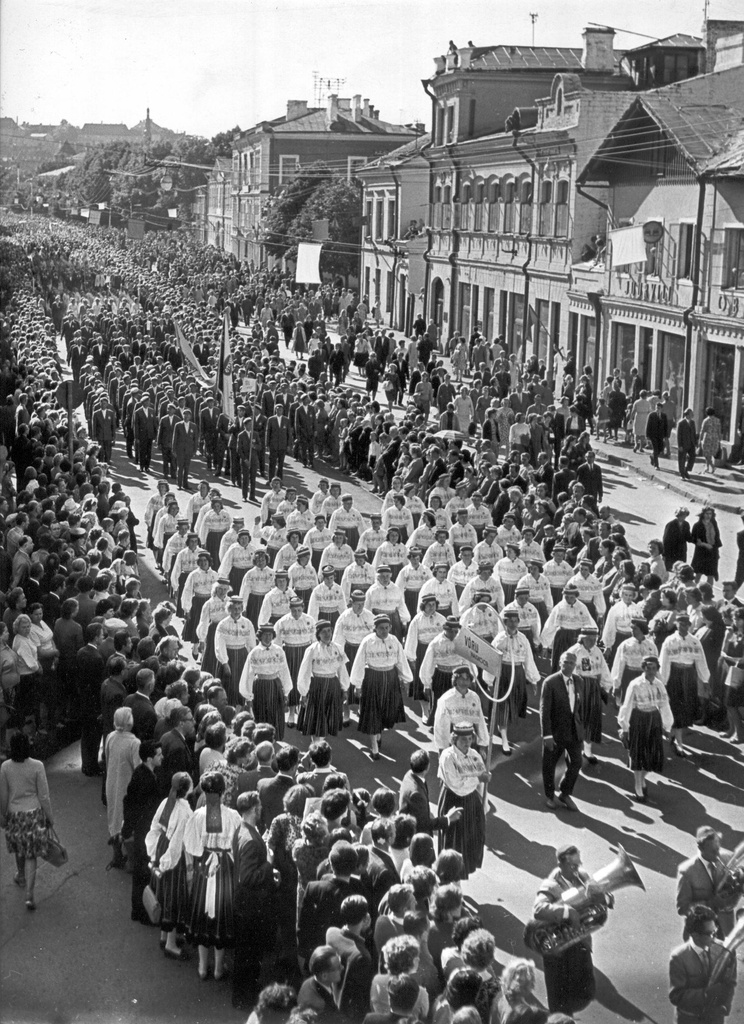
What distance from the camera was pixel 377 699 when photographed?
12680mm

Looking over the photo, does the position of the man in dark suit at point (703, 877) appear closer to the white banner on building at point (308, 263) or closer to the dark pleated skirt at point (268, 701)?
the dark pleated skirt at point (268, 701)

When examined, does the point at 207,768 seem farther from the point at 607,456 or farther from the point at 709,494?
the point at 607,456

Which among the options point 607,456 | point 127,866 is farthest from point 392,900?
point 607,456

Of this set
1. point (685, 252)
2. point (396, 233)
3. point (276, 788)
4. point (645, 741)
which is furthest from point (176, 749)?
point (396, 233)

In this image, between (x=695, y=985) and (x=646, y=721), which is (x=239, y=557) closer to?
(x=646, y=721)

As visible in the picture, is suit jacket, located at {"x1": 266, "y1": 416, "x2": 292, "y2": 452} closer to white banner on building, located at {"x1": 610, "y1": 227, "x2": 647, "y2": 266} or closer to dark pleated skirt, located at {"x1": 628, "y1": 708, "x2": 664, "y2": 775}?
white banner on building, located at {"x1": 610, "y1": 227, "x2": 647, "y2": 266}

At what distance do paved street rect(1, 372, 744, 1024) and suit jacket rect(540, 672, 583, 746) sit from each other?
622 millimetres

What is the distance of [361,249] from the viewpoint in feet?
197

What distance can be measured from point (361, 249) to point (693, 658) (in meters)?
48.9

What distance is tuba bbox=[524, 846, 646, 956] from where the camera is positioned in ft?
25.7

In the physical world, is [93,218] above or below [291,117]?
below

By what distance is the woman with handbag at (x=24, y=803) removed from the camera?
9.43 metres

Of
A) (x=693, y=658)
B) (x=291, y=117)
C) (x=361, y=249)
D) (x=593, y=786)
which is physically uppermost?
(x=291, y=117)

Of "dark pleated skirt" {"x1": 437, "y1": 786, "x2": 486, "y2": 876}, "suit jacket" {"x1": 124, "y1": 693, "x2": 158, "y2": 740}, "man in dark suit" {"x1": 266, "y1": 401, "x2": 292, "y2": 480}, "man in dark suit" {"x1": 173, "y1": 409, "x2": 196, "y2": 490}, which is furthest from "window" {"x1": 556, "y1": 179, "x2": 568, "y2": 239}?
"dark pleated skirt" {"x1": 437, "y1": 786, "x2": 486, "y2": 876}
